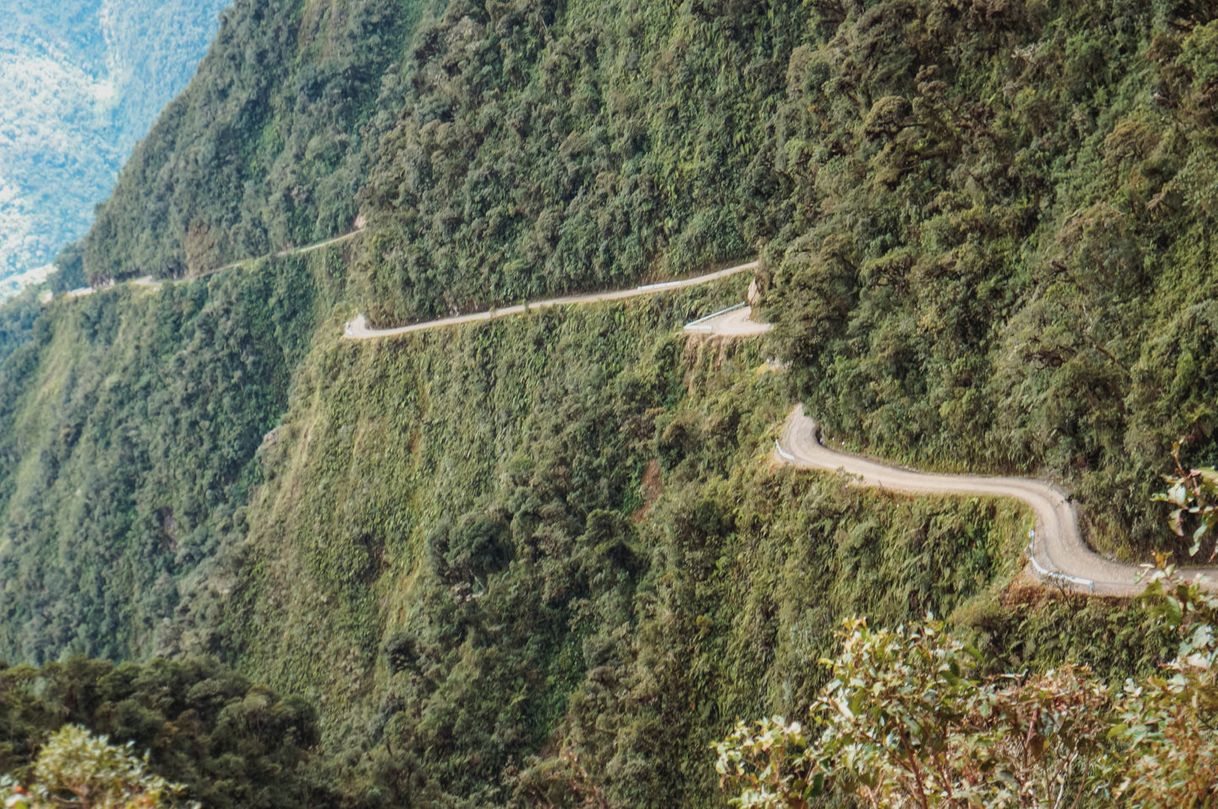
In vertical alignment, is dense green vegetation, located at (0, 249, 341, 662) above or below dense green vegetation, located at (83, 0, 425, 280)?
below

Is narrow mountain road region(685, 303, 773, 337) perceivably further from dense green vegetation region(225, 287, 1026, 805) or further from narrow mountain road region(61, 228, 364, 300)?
narrow mountain road region(61, 228, 364, 300)

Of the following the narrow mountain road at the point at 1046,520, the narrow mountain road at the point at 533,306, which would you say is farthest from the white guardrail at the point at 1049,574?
the narrow mountain road at the point at 533,306

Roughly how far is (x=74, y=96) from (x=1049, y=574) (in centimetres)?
19664

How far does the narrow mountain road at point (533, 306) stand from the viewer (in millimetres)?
38562

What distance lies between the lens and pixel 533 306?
4516 centimetres

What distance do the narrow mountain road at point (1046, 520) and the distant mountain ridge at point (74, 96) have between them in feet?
465

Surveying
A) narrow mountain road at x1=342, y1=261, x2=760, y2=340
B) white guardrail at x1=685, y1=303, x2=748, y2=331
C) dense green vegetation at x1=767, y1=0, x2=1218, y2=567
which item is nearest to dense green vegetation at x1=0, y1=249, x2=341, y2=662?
narrow mountain road at x1=342, y1=261, x2=760, y2=340

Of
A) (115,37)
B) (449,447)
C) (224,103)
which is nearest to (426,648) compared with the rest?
(449,447)

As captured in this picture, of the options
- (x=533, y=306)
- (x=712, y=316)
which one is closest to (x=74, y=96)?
(x=533, y=306)

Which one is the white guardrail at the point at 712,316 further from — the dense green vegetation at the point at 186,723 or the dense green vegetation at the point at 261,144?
the dense green vegetation at the point at 261,144

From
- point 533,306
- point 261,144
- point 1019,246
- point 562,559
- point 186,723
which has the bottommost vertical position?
point 186,723

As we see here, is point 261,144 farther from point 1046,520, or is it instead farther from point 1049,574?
point 1049,574

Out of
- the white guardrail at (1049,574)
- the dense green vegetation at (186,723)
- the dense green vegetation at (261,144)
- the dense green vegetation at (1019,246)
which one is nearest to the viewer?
the white guardrail at (1049,574)

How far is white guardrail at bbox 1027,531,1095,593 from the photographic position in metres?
19.1
